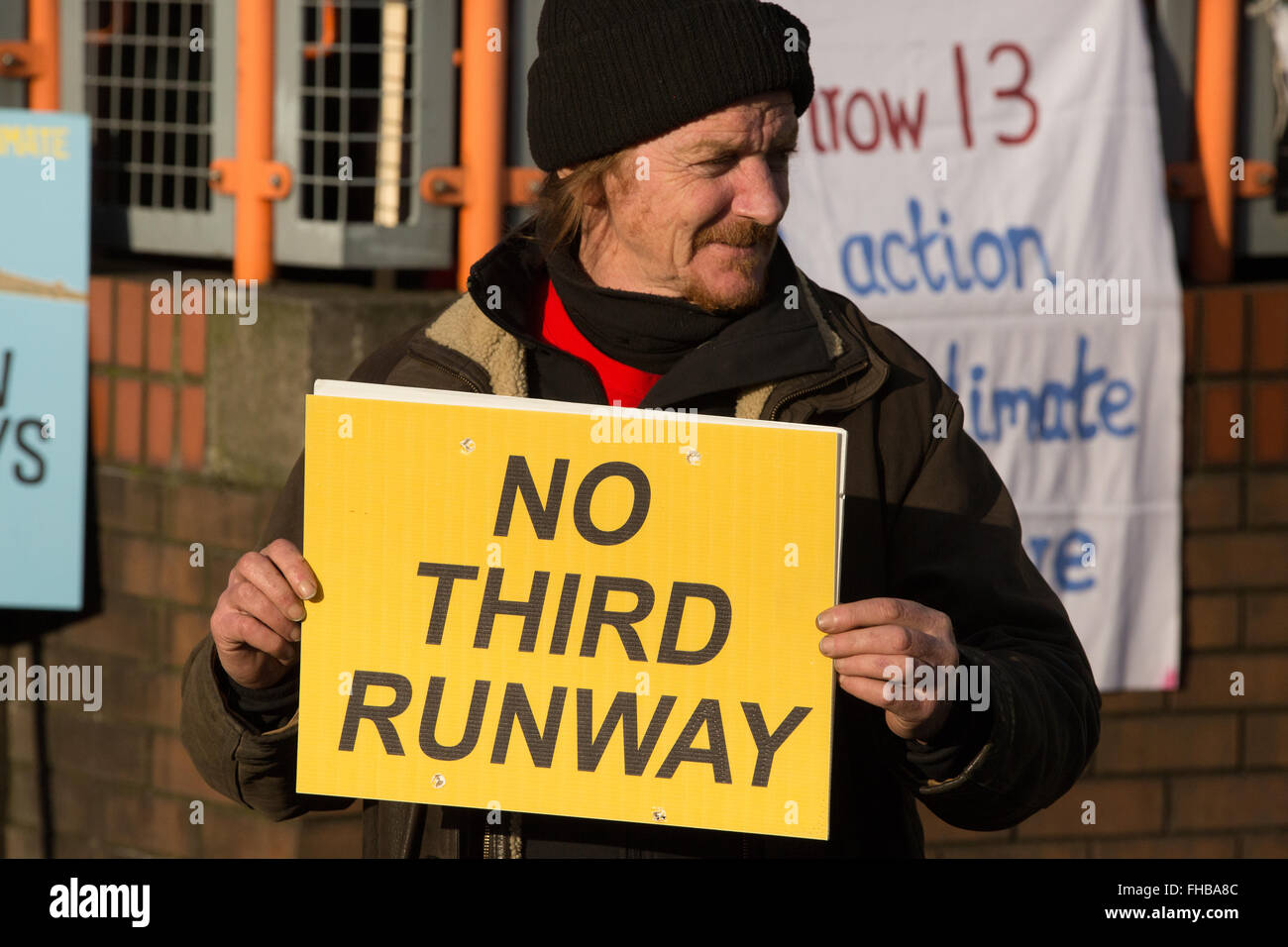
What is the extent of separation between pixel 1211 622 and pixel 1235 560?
19cm

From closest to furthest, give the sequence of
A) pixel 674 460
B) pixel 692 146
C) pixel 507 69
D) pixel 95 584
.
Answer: pixel 674 460
pixel 692 146
pixel 507 69
pixel 95 584

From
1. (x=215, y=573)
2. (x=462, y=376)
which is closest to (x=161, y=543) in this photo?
(x=215, y=573)

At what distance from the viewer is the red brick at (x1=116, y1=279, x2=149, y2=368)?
189 inches

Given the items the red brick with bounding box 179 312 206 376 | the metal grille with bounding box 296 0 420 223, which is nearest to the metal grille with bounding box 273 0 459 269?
the metal grille with bounding box 296 0 420 223

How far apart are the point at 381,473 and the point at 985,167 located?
2.83 metres

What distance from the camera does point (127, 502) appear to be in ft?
16.0

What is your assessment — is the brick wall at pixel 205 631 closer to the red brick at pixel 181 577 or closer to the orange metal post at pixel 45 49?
the red brick at pixel 181 577

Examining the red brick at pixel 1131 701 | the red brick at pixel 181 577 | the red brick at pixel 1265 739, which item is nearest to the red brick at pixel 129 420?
the red brick at pixel 181 577

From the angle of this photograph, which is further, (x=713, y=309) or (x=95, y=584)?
(x=95, y=584)

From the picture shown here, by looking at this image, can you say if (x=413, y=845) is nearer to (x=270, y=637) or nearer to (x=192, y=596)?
(x=270, y=637)

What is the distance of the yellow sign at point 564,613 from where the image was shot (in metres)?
2.21

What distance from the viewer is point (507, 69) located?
4.55 m

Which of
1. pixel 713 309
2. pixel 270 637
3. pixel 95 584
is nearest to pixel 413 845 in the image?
pixel 270 637

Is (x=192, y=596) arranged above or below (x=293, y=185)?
below
